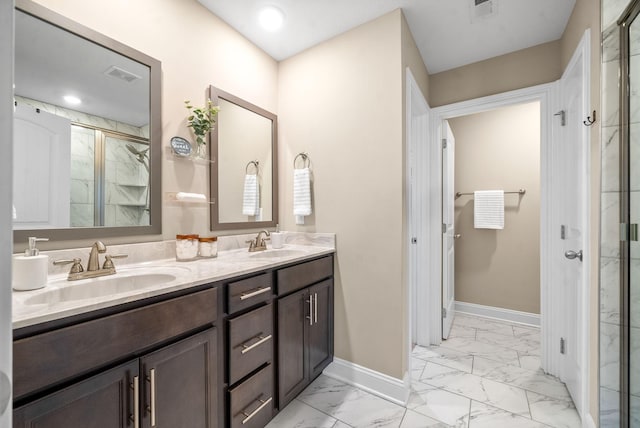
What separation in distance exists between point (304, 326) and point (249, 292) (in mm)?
532

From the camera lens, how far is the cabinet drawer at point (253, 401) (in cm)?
123

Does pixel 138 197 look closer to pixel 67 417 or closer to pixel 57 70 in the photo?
pixel 57 70

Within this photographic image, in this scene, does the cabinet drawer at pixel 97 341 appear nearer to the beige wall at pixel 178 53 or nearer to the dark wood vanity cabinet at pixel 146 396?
the dark wood vanity cabinet at pixel 146 396

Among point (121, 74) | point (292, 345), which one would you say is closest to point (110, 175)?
point (121, 74)

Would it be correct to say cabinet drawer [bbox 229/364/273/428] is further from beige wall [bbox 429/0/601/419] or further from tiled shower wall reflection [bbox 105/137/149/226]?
beige wall [bbox 429/0/601/419]

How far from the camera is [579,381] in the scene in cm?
157

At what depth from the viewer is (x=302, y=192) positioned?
A: 206 cm

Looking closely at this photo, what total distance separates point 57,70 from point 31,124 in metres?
0.27

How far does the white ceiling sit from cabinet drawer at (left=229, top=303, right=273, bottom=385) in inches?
71.5

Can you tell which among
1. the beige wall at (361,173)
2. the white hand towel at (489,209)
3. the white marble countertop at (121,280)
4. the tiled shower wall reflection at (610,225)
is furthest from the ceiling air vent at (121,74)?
the white hand towel at (489,209)

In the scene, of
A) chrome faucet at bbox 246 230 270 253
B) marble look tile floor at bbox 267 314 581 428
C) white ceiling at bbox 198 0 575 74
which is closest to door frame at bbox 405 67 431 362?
marble look tile floor at bbox 267 314 581 428

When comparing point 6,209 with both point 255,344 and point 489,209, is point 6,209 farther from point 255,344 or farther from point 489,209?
point 489,209

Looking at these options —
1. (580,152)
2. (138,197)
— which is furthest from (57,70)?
(580,152)

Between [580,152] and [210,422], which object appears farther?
[580,152]
